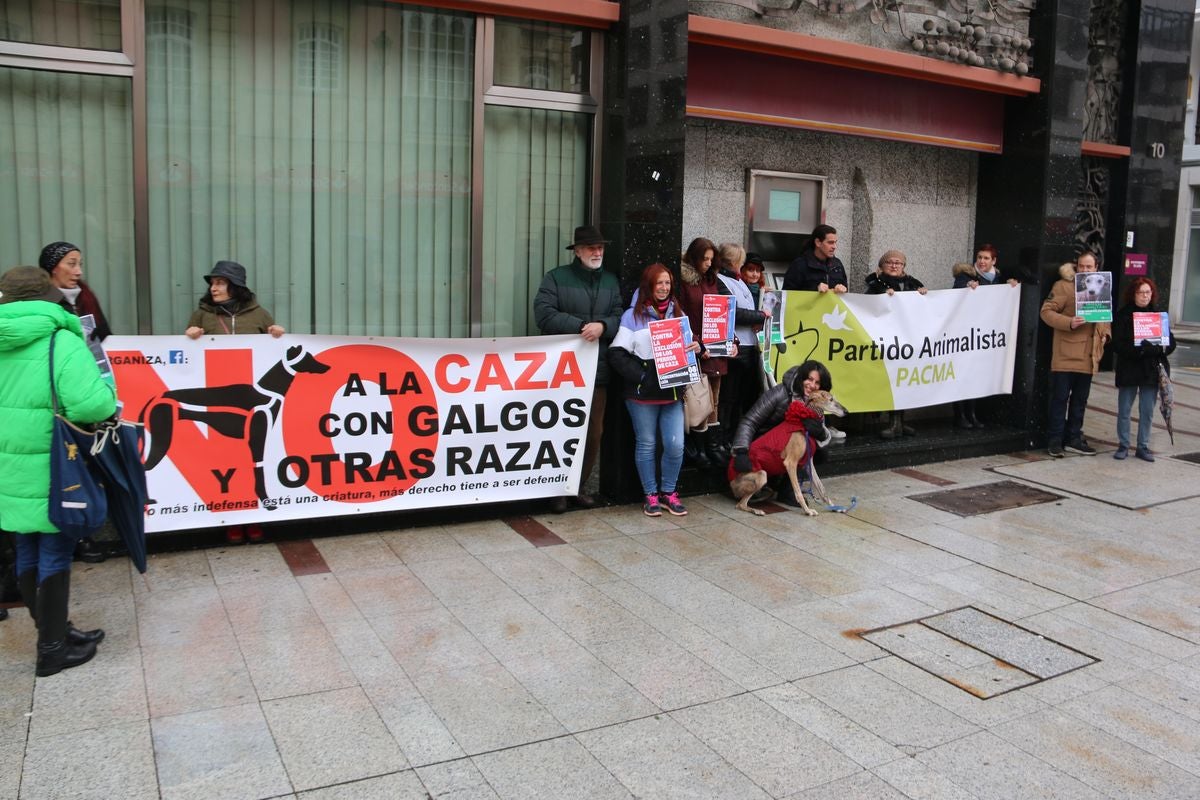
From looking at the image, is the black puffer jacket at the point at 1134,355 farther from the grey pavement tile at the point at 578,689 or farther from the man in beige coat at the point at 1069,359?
the grey pavement tile at the point at 578,689

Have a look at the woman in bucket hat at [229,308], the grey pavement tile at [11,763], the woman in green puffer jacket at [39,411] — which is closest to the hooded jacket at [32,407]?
the woman in green puffer jacket at [39,411]

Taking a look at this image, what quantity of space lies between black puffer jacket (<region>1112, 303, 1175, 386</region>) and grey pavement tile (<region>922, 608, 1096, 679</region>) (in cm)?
475

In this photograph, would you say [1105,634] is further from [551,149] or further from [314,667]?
[551,149]

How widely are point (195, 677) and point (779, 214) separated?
22.3 feet

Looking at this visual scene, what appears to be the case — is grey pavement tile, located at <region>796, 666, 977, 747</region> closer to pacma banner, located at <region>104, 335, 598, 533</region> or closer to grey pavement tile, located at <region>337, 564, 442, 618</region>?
grey pavement tile, located at <region>337, 564, 442, 618</region>

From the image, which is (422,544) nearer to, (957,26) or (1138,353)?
(1138,353)

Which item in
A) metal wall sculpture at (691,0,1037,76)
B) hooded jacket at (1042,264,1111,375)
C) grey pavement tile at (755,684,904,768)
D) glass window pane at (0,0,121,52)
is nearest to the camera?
grey pavement tile at (755,684,904,768)

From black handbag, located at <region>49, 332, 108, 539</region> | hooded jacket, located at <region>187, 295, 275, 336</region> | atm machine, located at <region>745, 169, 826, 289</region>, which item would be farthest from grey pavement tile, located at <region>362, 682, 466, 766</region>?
atm machine, located at <region>745, 169, 826, 289</region>

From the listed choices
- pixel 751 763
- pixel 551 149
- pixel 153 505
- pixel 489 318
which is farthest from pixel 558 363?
pixel 751 763

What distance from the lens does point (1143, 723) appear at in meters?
4.51

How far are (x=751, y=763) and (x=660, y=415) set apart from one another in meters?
3.73

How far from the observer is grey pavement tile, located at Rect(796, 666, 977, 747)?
4.33 meters

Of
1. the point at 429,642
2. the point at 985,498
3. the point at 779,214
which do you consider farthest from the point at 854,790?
the point at 779,214

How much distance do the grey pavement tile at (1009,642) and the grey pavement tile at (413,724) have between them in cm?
276
